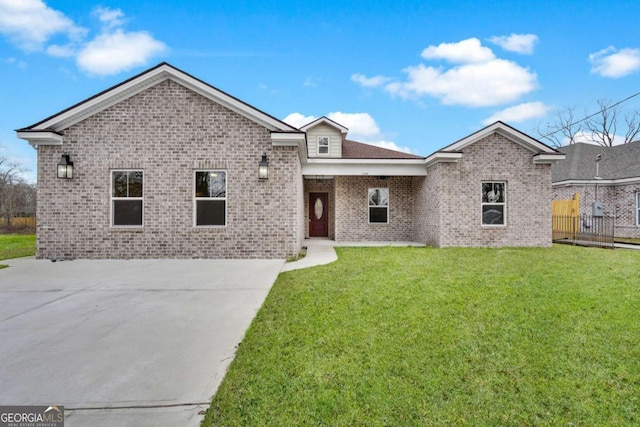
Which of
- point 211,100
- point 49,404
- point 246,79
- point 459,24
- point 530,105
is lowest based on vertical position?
point 49,404

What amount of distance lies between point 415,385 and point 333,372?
701 mm

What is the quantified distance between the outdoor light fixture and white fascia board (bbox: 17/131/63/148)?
0.49 meters

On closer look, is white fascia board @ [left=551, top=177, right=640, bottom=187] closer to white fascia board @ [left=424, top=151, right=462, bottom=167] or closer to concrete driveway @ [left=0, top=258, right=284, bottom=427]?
white fascia board @ [left=424, top=151, right=462, bottom=167]

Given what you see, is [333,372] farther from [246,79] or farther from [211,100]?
[246,79]

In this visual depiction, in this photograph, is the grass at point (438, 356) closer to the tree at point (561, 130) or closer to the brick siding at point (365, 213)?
the brick siding at point (365, 213)

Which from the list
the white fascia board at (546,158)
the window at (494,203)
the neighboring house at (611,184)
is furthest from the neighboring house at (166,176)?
the neighboring house at (611,184)

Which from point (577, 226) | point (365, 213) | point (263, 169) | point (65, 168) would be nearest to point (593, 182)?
point (577, 226)

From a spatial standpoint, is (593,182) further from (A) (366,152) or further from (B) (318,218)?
(B) (318,218)

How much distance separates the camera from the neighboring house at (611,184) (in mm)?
17328

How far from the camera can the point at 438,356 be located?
3320mm

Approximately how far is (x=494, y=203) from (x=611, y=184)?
10.7 meters

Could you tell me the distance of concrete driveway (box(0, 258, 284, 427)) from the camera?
2.59m

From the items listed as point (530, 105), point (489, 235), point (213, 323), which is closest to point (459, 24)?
A: point (489, 235)

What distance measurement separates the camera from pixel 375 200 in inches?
615
